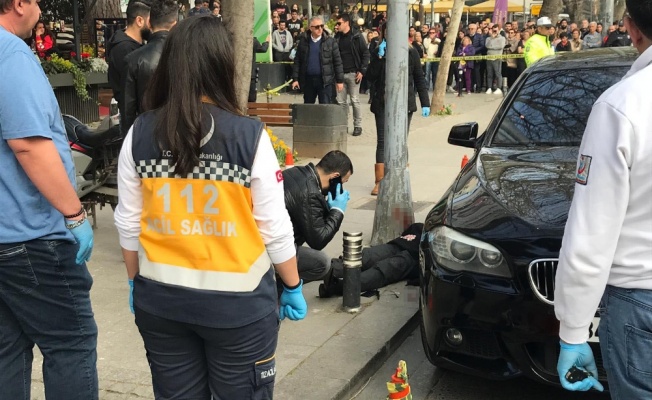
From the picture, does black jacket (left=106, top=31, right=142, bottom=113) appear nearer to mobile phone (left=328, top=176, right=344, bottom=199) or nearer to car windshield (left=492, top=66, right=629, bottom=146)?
→ mobile phone (left=328, top=176, right=344, bottom=199)

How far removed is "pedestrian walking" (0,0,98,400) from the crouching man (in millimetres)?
1822

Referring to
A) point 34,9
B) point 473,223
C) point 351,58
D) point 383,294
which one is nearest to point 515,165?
point 473,223

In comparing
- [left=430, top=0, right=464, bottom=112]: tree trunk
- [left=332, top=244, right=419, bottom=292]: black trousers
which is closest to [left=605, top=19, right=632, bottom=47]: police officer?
[left=430, top=0, right=464, bottom=112]: tree trunk

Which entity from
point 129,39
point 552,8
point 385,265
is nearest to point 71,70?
point 129,39

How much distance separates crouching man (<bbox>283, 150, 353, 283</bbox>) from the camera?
16.5 ft

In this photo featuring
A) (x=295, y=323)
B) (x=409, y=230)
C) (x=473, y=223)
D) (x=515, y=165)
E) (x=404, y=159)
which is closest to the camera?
(x=473, y=223)

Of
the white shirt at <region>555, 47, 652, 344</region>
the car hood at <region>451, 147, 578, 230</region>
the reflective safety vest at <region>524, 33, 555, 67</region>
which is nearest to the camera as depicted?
the white shirt at <region>555, 47, 652, 344</region>

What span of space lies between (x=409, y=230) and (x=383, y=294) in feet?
2.32

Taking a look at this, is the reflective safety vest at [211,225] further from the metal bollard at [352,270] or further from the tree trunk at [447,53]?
the tree trunk at [447,53]

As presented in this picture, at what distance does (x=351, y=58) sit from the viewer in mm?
15570

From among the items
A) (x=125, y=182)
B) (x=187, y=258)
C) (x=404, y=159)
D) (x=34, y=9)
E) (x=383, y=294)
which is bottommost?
(x=383, y=294)

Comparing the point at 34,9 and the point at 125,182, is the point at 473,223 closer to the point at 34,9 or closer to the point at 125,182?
the point at 125,182

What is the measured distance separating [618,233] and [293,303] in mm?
1291

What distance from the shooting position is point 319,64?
46.6 feet
